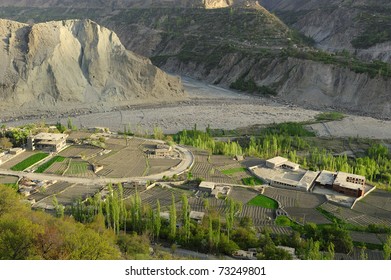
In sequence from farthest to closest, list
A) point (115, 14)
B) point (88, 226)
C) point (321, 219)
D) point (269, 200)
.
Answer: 1. point (115, 14)
2. point (269, 200)
3. point (321, 219)
4. point (88, 226)

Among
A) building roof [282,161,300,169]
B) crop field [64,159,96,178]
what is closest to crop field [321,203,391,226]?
building roof [282,161,300,169]

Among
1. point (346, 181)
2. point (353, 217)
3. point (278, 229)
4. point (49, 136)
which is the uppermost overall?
point (49, 136)

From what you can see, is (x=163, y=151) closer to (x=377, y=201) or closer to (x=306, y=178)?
(x=306, y=178)

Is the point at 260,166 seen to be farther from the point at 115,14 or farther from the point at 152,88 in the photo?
the point at 115,14

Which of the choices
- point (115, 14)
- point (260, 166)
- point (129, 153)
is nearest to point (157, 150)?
point (129, 153)

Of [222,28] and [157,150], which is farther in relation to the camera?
[222,28]

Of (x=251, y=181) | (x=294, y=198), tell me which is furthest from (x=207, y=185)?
(x=294, y=198)

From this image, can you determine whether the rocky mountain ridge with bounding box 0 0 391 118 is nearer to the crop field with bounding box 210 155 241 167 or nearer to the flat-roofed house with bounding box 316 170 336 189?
the flat-roofed house with bounding box 316 170 336 189
